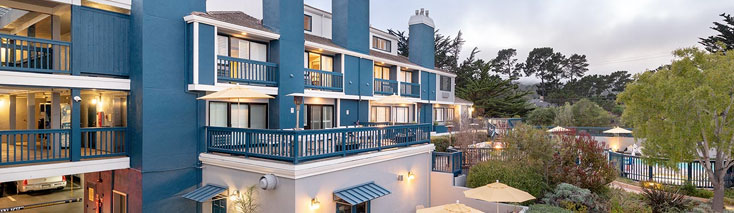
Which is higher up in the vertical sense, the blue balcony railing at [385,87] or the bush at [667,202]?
the blue balcony railing at [385,87]

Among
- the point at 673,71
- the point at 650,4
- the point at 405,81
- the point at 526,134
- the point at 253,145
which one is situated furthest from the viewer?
the point at 650,4

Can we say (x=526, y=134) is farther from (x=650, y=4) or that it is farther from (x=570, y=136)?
(x=650, y=4)

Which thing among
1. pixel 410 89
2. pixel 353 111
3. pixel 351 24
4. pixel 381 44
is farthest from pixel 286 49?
pixel 381 44

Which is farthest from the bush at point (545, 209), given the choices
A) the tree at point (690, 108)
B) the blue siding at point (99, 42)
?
the blue siding at point (99, 42)

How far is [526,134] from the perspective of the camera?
14.0m

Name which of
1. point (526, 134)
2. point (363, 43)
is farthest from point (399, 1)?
point (526, 134)

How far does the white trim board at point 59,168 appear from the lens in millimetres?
8280

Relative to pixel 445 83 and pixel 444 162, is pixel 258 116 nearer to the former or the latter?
pixel 444 162

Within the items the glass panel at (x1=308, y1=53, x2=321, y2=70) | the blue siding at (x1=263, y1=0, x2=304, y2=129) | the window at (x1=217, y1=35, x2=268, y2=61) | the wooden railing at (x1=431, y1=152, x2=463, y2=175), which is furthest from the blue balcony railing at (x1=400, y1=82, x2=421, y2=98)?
the window at (x1=217, y1=35, x2=268, y2=61)

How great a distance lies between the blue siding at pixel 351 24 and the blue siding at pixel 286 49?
407cm

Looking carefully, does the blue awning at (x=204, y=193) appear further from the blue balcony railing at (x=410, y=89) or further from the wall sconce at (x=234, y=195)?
the blue balcony railing at (x=410, y=89)

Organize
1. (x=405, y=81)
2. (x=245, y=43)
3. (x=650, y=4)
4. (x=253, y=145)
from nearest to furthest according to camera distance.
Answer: (x=253, y=145) < (x=245, y=43) < (x=405, y=81) < (x=650, y=4)

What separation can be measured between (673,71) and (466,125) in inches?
397

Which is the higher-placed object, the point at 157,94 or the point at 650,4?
the point at 650,4
